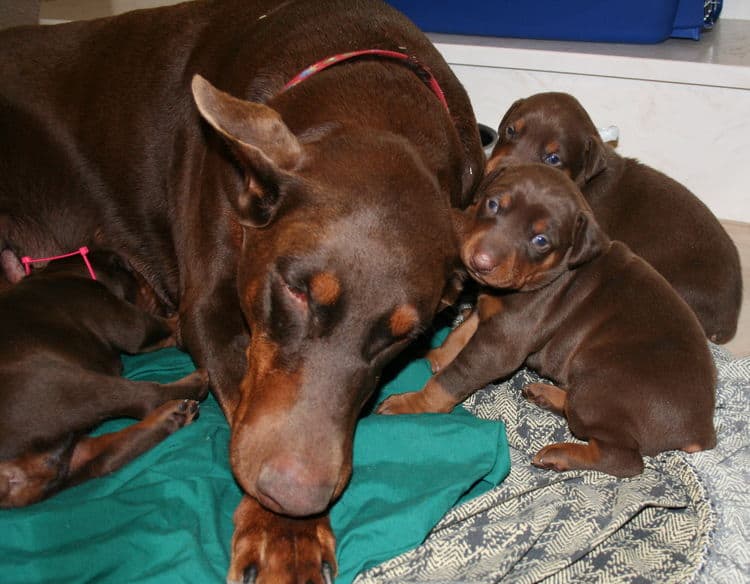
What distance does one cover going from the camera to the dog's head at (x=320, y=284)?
192 centimetres

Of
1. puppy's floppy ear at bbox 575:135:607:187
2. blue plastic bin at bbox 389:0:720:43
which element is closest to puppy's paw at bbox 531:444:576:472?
puppy's floppy ear at bbox 575:135:607:187

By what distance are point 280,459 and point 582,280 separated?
4.61 feet

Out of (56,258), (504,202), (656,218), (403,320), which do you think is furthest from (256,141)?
(656,218)

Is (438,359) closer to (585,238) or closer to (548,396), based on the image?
(548,396)

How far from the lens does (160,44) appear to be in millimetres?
3170

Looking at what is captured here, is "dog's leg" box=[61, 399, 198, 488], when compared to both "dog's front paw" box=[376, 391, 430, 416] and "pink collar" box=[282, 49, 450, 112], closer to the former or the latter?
"dog's front paw" box=[376, 391, 430, 416]

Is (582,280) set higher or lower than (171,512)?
higher

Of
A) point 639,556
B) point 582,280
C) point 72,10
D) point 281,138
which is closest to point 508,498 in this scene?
point 639,556

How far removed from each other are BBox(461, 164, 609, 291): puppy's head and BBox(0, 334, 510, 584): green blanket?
1.81ft

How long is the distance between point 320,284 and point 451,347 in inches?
57.5

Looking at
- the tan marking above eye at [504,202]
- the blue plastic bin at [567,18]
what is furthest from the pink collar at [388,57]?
the blue plastic bin at [567,18]

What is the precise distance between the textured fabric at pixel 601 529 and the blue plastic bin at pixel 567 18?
2.83m

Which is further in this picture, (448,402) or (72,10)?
(72,10)

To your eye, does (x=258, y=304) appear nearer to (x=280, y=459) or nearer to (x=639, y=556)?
(x=280, y=459)
